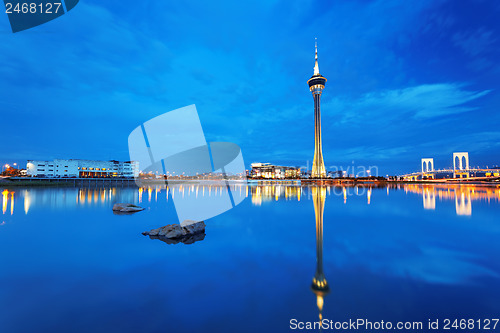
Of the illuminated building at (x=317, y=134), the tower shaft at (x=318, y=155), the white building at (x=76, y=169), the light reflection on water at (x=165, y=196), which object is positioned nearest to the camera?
the light reflection on water at (x=165, y=196)

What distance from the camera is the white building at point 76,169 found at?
100500 mm

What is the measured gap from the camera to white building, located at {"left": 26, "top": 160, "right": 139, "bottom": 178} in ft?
330

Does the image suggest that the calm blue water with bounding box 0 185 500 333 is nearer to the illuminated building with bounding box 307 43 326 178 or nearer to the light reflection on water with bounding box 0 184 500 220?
the light reflection on water with bounding box 0 184 500 220

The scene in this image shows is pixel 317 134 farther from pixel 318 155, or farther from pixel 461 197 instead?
pixel 461 197

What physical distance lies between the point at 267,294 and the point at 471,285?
5861 millimetres

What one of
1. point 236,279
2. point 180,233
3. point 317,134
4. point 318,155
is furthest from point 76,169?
point 236,279

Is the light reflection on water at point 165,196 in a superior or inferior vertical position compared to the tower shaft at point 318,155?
inferior

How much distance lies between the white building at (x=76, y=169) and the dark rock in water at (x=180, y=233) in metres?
123

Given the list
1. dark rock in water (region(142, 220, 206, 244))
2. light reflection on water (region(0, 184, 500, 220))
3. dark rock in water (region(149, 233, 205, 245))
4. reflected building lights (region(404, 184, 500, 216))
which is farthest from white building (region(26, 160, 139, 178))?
reflected building lights (region(404, 184, 500, 216))

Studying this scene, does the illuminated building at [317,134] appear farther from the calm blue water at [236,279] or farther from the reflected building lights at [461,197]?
the calm blue water at [236,279]

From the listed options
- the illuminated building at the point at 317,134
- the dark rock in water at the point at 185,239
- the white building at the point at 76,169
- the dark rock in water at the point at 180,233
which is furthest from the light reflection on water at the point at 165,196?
the illuminated building at the point at 317,134

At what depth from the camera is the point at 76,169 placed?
108 m

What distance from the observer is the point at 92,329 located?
14.7 feet

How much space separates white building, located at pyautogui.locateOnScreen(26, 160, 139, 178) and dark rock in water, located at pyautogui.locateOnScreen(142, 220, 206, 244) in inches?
4840
